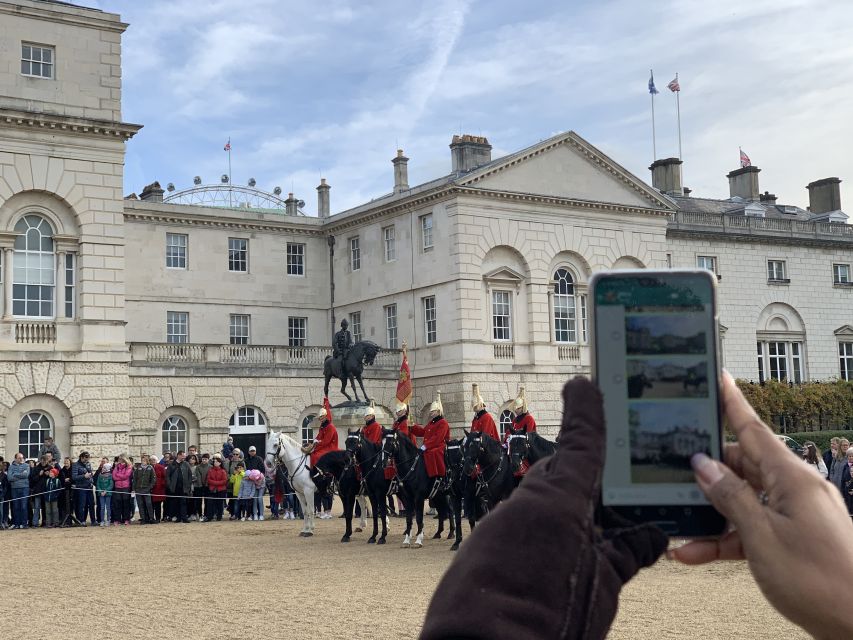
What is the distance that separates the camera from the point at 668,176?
183 ft

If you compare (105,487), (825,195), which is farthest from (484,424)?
(825,195)

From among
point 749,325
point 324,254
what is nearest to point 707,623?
point 324,254

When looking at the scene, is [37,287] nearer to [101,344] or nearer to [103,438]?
[101,344]

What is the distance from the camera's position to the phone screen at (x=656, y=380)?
79.3 inches

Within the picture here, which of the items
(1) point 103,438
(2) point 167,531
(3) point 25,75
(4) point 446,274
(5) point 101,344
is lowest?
(2) point 167,531

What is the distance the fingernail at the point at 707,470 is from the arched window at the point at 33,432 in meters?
30.4

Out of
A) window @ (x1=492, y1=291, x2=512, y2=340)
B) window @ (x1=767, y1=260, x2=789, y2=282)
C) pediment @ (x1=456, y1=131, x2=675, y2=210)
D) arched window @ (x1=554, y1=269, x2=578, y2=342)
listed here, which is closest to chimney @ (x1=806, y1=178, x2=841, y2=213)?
window @ (x1=767, y1=260, x2=789, y2=282)

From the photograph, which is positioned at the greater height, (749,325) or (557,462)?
(749,325)

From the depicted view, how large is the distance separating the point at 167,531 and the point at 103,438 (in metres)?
6.46

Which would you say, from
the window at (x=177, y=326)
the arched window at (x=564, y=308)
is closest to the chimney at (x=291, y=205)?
the window at (x=177, y=326)

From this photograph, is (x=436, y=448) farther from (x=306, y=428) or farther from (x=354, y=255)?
(x=354, y=255)

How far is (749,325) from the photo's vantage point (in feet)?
167

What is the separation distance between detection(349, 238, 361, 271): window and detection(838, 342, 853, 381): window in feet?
78.2

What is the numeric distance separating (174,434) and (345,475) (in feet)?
54.6
